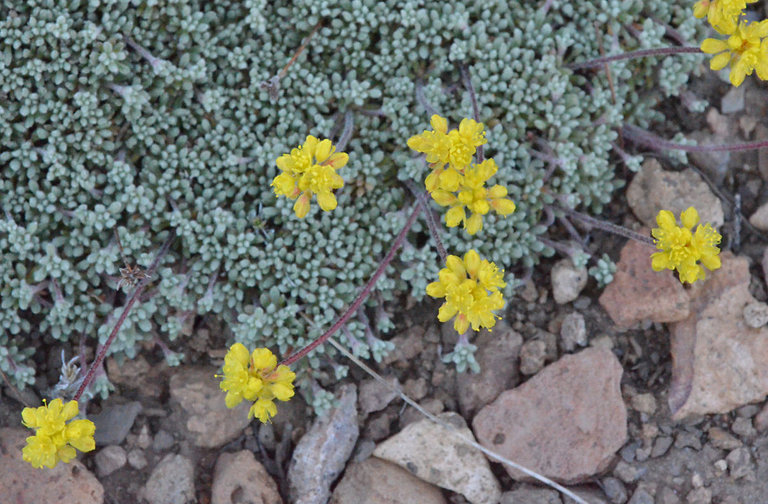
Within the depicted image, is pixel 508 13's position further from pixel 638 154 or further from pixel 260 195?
pixel 260 195

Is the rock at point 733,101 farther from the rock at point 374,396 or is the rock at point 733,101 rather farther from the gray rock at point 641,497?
the rock at point 374,396

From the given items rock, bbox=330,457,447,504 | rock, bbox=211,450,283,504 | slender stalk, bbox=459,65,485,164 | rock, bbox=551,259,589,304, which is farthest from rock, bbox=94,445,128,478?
rock, bbox=551,259,589,304

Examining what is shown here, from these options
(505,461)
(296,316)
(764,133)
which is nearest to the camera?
(505,461)

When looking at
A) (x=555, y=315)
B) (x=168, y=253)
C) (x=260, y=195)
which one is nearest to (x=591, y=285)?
(x=555, y=315)

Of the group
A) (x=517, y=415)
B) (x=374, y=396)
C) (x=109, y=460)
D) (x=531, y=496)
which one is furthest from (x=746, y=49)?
(x=109, y=460)

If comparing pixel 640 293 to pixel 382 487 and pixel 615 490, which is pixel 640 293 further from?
pixel 382 487

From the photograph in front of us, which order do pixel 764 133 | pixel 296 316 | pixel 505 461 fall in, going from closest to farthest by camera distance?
pixel 505 461 < pixel 296 316 < pixel 764 133
